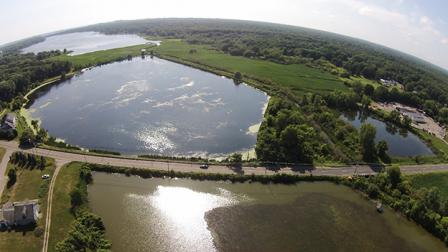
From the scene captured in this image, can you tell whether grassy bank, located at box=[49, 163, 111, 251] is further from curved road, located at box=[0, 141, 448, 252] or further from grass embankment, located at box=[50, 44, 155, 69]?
grass embankment, located at box=[50, 44, 155, 69]

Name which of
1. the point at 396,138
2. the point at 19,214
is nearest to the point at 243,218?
the point at 19,214

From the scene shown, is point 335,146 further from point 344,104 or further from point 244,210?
point 344,104

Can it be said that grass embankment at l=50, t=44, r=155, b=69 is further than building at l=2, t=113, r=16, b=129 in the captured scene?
Yes

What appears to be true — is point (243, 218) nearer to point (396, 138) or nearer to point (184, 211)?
point (184, 211)

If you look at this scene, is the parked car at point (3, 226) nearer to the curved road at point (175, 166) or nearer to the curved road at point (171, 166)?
the curved road at point (171, 166)

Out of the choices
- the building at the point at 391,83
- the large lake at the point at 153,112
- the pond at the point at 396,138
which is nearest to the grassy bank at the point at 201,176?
the large lake at the point at 153,112

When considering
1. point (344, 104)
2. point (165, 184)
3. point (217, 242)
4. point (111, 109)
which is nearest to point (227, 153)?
point (165, 184)

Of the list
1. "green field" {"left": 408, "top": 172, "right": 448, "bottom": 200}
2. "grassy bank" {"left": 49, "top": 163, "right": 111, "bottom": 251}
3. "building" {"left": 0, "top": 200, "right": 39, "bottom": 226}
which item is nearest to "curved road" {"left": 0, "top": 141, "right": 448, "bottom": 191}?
"grassy bank" {"left": 49, "top": 163, "right": 111, "bottom": 251}
